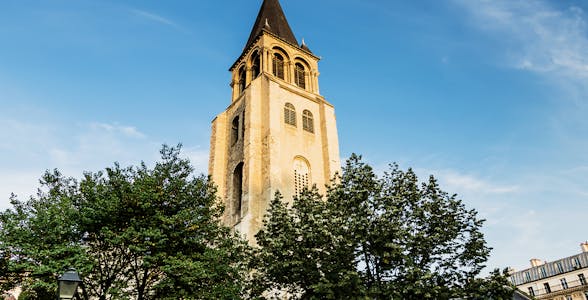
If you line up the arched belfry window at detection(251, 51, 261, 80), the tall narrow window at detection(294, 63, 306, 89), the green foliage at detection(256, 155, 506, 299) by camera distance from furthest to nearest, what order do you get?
1. the tall narrow window at detection(294, 63, 306, 89)
2. the arched belfry window at detection(251, 51, 261, 80)
3. the green foliage at detection(256, 155, 506, 299)

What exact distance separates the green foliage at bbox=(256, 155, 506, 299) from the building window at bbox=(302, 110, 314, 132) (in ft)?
60.1

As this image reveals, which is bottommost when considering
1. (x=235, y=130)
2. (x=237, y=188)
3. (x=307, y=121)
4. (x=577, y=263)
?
(x=577, y=263)

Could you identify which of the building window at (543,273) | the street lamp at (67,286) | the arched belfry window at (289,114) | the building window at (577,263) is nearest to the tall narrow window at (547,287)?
the building window at (543,273)

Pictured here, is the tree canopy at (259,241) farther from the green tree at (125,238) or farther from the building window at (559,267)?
the building window at (559,267)

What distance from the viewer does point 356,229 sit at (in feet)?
49.3

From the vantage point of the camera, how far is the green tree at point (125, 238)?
14.9m

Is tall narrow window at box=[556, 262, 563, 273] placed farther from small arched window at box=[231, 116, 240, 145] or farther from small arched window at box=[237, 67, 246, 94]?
small arched window at box=[237, 67, 246, 94]

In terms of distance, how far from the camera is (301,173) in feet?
105

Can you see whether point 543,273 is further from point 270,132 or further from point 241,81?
point 241,81

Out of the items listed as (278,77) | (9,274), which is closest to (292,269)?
(9,274)

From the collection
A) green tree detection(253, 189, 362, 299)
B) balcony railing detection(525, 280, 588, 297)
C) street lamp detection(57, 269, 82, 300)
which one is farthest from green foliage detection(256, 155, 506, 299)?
balcony railing detection(525, 280, 588, 297)

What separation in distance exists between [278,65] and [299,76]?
2468 mm

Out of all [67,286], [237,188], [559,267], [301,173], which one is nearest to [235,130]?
[237,188]

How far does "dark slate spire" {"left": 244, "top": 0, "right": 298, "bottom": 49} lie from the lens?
40875 mm
